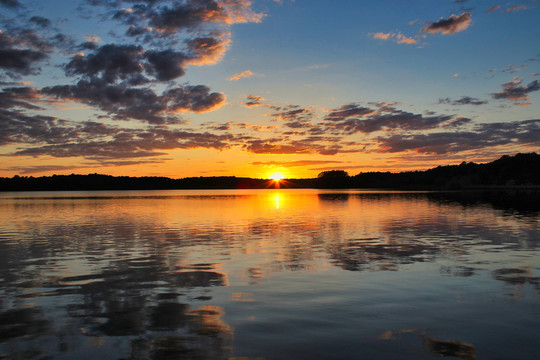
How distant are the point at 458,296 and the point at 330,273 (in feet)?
17.6

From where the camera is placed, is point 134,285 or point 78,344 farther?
point 134,285

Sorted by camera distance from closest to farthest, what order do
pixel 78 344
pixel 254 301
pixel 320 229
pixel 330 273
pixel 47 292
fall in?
1. pixel 78 344
2. pixel 254 301
3. pixel 47 292
4. pixel 330 273
5. pixel 320 229

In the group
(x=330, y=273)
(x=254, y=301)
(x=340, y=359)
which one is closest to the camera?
(x=340, y=359)

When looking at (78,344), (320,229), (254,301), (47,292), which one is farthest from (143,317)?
(320,229)

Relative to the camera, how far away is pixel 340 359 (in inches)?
333

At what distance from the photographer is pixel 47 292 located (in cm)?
1442

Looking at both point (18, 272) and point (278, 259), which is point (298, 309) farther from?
point (18, 272)

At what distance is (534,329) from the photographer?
1011 cm

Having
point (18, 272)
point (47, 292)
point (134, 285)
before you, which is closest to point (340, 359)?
point (134, 285)

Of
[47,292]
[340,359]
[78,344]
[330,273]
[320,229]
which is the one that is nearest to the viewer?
[340,359]

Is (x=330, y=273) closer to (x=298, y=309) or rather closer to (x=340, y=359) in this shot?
(x=298, y=309)

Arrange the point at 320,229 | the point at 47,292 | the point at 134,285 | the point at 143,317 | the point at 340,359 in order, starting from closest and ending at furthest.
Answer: the point at 340,359
the point at 143,317
the point at 47,292
the point at 134,285
the point at 320,229

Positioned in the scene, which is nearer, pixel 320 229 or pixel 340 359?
pixel 340 359

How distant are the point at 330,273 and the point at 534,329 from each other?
8.19m
